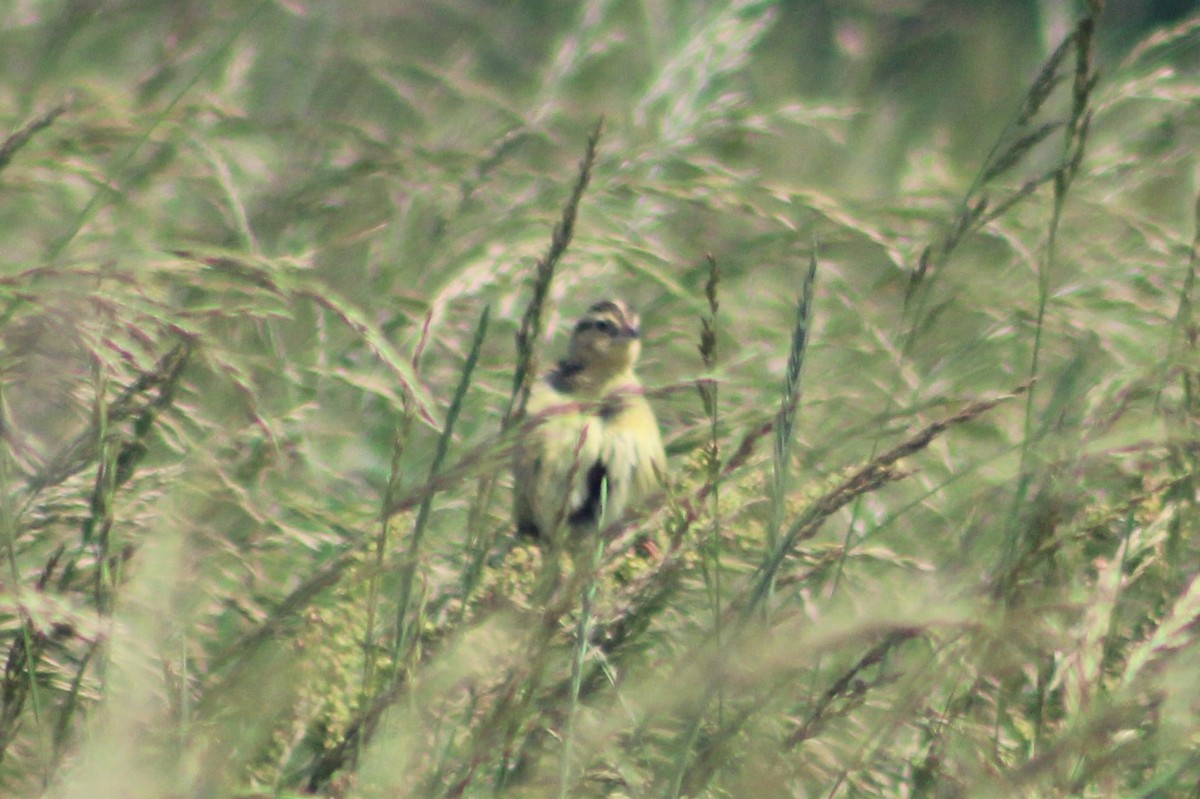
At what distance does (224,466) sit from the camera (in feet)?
5.98

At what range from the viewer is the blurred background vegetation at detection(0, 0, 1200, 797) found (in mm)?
1280

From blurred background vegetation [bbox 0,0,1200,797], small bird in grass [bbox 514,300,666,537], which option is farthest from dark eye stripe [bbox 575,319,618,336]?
blurred background vegetation [bbox 0,0,1200,797]

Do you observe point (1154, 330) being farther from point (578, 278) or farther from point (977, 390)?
point (578, 278)

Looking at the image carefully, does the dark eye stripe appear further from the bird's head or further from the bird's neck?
the bird's neck

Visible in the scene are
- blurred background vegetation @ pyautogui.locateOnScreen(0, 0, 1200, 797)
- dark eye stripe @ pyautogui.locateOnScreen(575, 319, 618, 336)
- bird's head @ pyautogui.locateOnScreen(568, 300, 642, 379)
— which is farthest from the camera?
dark eye stripe @ pyautogui.locateOnScreen(575, 319, 618, 336)

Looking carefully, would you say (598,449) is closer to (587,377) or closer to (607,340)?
(607,340)

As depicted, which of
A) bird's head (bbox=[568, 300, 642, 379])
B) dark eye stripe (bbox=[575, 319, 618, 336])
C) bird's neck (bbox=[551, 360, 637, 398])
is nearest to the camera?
bird's head (bbox=[568, 300, 642, 379])

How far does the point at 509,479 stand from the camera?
2.93 meters

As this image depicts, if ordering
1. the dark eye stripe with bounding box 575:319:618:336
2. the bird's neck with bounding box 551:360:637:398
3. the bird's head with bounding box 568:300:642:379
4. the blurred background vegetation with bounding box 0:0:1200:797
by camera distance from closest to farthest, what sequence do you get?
the blurred background vegetation with bounding box 0:0:1200:797 → the bird's head with bounding box 568:300:642:379 → the dark eye stripe with bounding box 575:319:618:336 → the bird's neck with bounding box 551:360:637:398

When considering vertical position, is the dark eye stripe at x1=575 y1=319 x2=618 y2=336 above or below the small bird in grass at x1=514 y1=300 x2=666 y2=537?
above

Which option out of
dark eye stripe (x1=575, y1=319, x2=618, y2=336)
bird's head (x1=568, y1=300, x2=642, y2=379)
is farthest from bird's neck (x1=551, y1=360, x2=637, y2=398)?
dark eye stripe (x1=575, y1=319, x2=618, y2=336)

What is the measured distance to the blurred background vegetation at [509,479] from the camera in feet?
4.20

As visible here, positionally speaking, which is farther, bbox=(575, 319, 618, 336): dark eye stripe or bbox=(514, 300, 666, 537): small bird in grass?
bbox=(575, 319, 618, 336): dark eye stripe

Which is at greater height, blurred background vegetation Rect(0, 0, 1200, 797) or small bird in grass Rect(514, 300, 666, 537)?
blurred background vegetation Rect(0, 0, 1200, 797)
